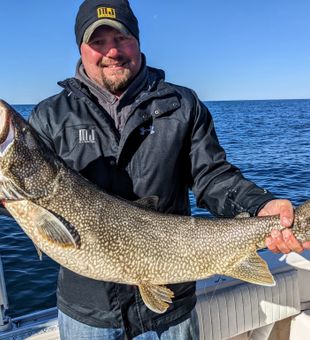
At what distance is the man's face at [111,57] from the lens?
323cm

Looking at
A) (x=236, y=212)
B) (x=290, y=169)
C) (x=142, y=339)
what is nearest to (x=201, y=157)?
(x=236, y=212)

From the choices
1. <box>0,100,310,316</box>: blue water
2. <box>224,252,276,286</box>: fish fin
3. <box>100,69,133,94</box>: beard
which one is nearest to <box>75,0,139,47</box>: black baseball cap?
<box>100,69,133,94</box>: beard

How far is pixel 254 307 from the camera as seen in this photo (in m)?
4.91

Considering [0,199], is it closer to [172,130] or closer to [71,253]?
[71,253]

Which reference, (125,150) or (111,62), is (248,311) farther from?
(111,62)

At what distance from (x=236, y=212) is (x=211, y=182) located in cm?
31

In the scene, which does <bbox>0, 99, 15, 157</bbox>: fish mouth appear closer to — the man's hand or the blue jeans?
the blue jeans

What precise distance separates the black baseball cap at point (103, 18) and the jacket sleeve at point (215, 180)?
0.84 m

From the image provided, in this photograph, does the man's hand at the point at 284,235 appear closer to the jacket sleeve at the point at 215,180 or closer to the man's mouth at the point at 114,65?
the jacket sleeve at the point at 215,180

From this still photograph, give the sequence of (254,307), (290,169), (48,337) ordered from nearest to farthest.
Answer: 1. (48,337)
2. (254,307)
3. (290,169)

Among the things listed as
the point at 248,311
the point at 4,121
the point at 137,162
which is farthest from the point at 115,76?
the point at 248,311

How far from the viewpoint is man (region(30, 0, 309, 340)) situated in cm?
317

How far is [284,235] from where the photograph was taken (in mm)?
3090

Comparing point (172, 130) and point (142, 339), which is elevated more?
point (172, 130)
